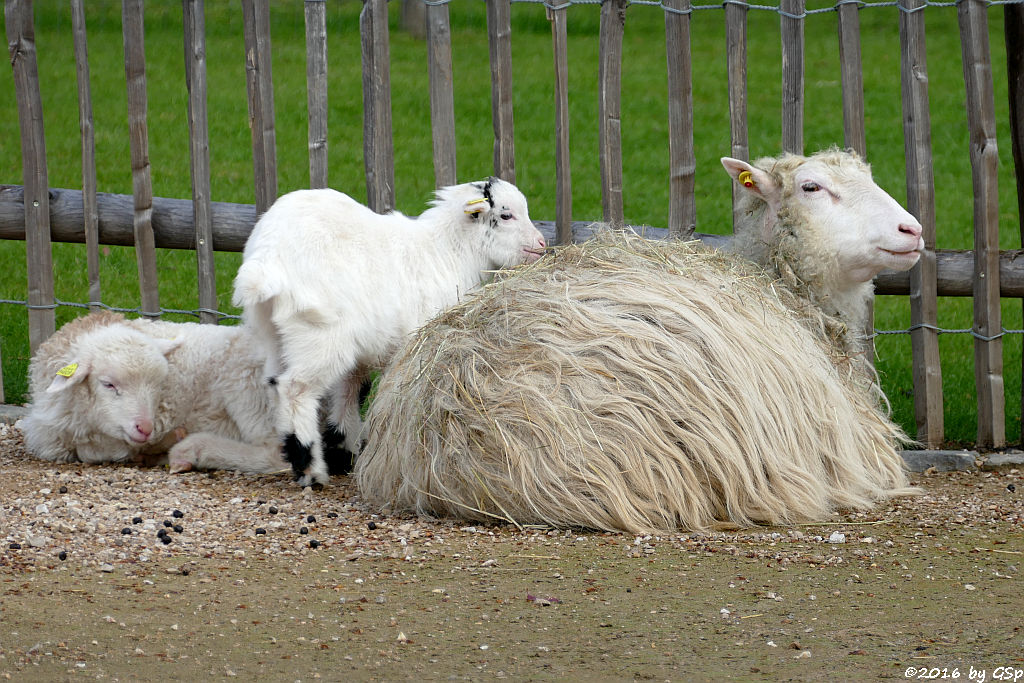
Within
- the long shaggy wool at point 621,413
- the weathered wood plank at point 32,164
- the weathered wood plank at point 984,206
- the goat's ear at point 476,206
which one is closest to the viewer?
the long shaggy wool at point 621,413

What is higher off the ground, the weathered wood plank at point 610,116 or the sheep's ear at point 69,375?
the weathered wood plank at point 610,116

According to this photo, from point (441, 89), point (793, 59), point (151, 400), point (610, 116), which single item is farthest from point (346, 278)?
point (793, 59)

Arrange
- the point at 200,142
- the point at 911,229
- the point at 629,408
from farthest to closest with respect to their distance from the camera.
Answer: the point at 200,142
the point at 911,229
the point at 629,408

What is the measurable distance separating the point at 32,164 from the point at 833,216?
4510 mm

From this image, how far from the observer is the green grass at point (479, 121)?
436 inches

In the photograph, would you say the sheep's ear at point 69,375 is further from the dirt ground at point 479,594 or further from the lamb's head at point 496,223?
the lamb's head at point 496,223

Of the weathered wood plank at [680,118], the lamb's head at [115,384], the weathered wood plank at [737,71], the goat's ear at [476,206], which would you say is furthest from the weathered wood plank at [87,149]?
the weathered wood plank at [737,71]

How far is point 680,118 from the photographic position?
647 cm

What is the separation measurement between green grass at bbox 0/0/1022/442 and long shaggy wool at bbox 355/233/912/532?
334 centimetres

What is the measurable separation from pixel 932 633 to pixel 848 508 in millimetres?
1450

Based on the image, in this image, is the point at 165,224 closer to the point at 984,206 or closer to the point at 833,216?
the point at 833,216

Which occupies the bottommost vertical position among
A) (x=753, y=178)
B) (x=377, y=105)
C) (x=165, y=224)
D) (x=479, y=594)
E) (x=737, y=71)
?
(x=479, y=594)

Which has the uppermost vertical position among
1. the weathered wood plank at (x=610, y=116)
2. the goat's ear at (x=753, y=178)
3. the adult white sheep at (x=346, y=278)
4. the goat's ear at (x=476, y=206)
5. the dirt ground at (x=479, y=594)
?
the weathered wood plank at (x=610, y=116)

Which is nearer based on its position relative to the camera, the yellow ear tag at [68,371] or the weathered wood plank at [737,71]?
the yellow ear tag at [68,371]
